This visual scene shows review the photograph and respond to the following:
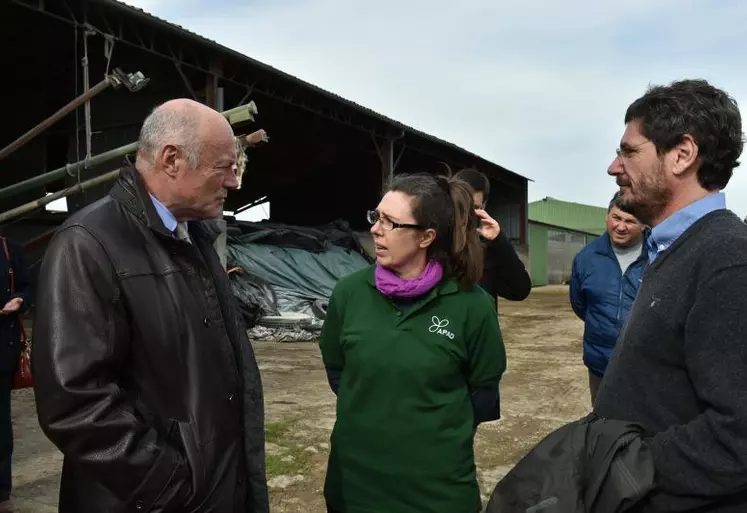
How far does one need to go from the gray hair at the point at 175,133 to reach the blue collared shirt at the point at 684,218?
1314mm

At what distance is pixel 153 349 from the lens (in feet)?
5.42

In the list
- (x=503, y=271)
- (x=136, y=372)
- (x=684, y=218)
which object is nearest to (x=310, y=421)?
(x=503, y=271)

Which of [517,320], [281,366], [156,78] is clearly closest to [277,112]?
[156,78]

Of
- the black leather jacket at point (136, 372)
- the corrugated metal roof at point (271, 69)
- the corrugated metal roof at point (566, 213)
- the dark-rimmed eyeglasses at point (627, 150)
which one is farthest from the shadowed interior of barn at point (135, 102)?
the corrugated metal roof at point (566, 213)

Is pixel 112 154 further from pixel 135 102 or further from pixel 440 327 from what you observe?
pixel 135 102

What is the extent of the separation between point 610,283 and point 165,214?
2736 millimetres

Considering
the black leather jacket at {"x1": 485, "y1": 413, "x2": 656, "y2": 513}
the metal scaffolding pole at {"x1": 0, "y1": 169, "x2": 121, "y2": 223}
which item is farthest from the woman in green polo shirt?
the metal scaffolding pole at {"x1": 0, "y1": 169, "x2": 121, "y2": 223}

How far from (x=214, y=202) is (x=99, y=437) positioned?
761 millimetres

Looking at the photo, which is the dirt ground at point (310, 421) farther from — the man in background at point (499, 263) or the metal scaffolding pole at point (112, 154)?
the metal scaffolding pole at point (112, 154)

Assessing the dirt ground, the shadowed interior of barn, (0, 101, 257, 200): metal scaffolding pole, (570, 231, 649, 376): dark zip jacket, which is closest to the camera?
(570, 231, 649, 376): dark zip jacket

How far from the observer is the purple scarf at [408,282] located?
227 cm

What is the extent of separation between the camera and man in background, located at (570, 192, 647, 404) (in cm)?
354

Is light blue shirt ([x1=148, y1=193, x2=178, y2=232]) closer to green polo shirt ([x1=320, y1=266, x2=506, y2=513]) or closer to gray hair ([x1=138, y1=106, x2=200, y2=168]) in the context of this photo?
gray hair ([x1=138, y1=106, x2=200, y2=168])

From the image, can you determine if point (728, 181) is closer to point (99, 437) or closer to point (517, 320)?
point (99, 437)
